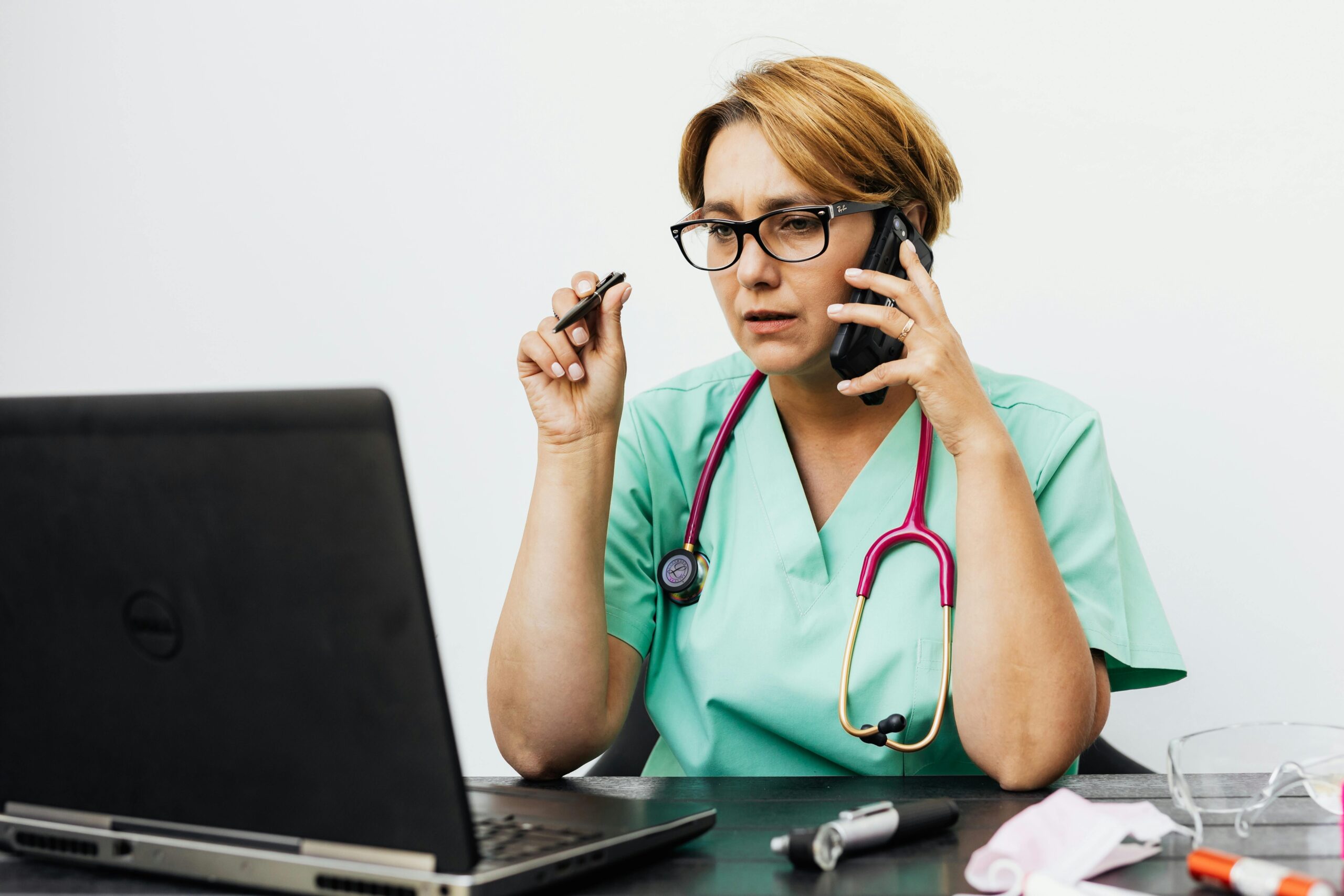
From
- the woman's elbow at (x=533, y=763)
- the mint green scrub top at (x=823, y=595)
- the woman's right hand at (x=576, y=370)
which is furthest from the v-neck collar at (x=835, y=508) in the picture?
the woman's elbow at (x=533, y=763)

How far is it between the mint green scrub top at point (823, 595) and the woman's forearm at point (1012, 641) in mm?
65

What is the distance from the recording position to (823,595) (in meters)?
1.34

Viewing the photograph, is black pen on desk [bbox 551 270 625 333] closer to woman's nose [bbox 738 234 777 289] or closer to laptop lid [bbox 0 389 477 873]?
woman's nose [bbox 738 234 777 289]

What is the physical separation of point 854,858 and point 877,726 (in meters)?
0.46

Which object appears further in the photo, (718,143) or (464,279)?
(464,279)

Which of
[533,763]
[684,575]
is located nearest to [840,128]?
[684,575]

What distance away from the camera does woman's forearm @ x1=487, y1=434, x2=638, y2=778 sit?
4.08 feet

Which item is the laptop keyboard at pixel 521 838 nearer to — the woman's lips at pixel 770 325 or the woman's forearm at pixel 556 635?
the woman's forearm at pixel 556 635

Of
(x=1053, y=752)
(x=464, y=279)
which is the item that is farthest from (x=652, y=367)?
(x=1053, y=752)

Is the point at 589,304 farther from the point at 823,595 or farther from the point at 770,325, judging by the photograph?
the point at 823,595

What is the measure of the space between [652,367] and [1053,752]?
1234 mm

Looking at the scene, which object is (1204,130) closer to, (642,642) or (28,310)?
(642,642)

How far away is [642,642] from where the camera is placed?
140 centimetres

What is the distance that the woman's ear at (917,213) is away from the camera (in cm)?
148
